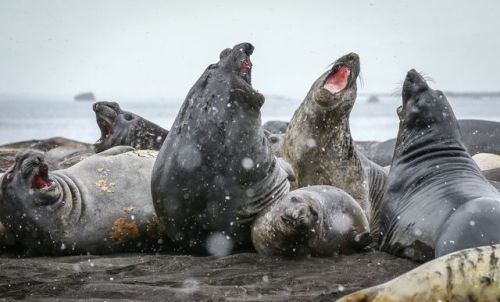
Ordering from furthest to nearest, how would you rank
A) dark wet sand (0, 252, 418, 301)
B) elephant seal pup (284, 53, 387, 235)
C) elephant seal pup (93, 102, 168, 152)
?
1. elephant seal pup (93, 102, 168, 152)
2. elephant seal pup (284, 53, 387, 235)
3. dark wet sand (0, 252, 418, 301)

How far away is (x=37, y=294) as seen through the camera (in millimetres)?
4266

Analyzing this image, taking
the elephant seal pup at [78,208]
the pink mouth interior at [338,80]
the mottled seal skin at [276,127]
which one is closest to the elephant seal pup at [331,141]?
the pink mouth interior at [338,80]

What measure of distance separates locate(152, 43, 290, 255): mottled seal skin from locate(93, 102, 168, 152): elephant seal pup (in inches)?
88.1

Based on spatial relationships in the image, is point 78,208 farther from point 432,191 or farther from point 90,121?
point 90,121

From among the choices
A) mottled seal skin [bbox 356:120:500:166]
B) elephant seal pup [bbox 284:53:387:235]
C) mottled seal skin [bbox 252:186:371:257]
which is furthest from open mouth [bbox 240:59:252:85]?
mottled seal skin [bbox 356:120:500:166]

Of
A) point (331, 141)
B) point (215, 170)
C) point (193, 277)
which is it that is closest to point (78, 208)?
point (215, 170)

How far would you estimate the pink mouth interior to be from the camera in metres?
6.84

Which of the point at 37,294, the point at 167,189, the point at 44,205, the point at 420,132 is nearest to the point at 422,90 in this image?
the point at 420,132

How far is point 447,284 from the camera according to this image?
11.2 ft

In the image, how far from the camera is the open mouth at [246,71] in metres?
5.66

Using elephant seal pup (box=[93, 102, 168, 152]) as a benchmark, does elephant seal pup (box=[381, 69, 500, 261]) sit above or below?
below

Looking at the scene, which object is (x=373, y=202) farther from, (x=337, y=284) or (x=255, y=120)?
(x=337, y=284)

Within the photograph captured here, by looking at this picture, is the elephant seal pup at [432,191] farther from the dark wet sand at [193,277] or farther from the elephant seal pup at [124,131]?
the elephant seal pup at [124,131]

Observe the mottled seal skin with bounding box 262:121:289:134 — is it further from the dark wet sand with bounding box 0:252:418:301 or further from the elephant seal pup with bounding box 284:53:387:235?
the dark wet sand with bounding box 0:252:418:301
